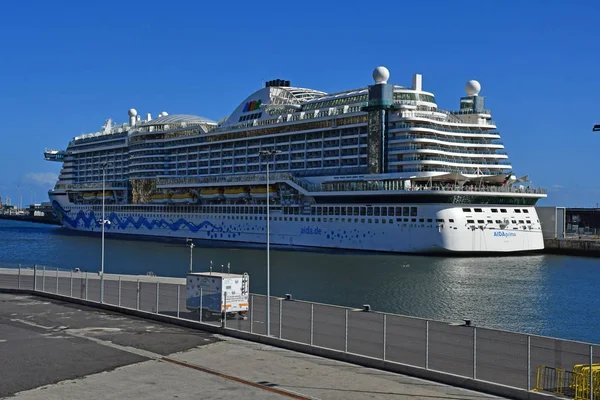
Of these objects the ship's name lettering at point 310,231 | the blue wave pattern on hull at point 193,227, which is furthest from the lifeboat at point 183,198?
the ship's name lettering at point 310,231

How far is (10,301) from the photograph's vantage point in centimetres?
3027

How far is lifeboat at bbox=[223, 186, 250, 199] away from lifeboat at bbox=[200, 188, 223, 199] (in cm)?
113

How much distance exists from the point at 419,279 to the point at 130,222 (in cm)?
6918

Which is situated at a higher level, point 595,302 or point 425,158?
point 425,158

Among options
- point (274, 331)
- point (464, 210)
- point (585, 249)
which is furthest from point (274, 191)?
point (274, 331)

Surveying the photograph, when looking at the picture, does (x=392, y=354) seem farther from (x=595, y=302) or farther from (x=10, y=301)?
(x=595, y=302)

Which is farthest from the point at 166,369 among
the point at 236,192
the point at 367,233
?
the point at 236,192

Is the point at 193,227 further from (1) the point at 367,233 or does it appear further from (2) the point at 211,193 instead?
(1) the point at 367,233

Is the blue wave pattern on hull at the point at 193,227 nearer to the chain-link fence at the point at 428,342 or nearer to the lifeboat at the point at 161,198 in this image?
the lifeboat at the point at 161,198

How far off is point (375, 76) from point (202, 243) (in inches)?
1268

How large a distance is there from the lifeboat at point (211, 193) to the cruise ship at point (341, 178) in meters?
0.15

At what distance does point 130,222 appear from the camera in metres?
108

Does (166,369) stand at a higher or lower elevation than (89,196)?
lower

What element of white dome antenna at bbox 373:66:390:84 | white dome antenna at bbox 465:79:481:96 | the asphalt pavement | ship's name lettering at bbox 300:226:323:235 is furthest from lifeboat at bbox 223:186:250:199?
the asphalt pavement
